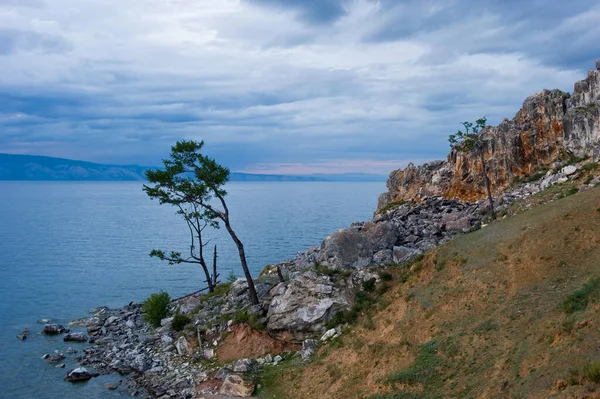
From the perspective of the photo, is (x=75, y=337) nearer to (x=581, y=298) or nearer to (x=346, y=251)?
(x=346, y=251)

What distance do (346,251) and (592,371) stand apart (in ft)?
86.1

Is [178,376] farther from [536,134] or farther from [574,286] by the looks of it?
[536,134]

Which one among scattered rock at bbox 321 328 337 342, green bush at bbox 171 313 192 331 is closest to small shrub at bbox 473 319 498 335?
scattered rock at bbox 321 328 337 342

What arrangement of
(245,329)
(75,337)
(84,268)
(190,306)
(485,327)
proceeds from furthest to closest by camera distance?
(84,268) < (190,306) < (75,337) < (245,329) < (485,327)

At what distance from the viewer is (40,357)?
1617 inches

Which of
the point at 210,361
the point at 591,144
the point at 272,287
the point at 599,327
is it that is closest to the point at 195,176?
the point at 272,287

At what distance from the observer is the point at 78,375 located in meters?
36.1

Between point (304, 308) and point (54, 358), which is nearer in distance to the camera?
point (304, 308)

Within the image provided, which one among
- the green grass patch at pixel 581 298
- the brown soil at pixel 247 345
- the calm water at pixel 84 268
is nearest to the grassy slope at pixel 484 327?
the green grass patch at pixel 581 298

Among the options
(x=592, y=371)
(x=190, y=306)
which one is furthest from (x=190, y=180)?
(x=592, y=371)

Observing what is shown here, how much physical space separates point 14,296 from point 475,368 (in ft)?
194

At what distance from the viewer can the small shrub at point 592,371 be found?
15.9m

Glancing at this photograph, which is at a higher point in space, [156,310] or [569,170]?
[569,170]

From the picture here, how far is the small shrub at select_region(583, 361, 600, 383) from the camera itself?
52.1 feet
